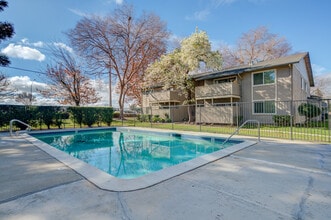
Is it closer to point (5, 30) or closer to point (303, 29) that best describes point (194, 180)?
point (5, 30)

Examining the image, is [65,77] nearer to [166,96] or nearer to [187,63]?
[166,96]

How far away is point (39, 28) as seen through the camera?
18359mm

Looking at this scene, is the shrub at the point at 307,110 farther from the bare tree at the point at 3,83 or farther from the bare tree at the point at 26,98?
the bare tree at the point at 26,98

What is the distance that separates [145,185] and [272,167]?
302cm

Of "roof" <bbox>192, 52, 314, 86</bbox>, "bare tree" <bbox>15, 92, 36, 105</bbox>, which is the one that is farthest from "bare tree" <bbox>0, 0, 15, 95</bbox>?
"bare tree" <bbox>15, 92, 36, 105</bbox>

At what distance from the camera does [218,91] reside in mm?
16078

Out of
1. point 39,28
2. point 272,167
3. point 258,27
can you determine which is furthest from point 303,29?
point 39,28

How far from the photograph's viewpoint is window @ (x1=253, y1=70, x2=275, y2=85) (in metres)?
14.7

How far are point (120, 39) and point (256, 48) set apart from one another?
2118 centimetres

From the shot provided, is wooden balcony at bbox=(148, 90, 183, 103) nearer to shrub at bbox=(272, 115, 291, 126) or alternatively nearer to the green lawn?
the green lawn

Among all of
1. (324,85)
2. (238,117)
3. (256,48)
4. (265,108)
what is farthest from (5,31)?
(324,85)


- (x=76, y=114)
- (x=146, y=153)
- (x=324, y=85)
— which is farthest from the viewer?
(x=324, y=85)

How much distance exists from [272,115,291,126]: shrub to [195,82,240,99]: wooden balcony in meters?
3.60

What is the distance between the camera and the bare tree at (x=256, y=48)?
88.2 ft
